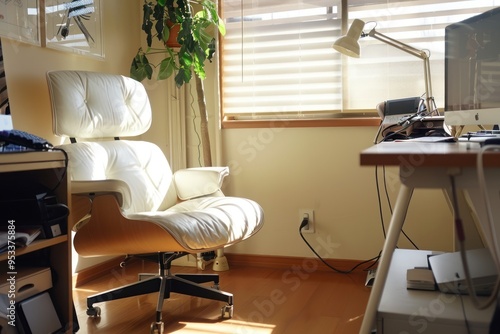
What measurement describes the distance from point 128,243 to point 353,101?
4.64 ft

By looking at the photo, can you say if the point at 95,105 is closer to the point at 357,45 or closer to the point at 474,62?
the point at 357,45

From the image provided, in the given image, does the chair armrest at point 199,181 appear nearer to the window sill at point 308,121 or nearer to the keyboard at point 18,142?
the window sill at point 308,121

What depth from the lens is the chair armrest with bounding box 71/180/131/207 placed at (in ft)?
5.22

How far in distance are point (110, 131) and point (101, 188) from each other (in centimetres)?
51

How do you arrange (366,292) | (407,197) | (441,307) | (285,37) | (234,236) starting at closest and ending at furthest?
(407,197)
(441,307)
(234,236)
(366,292)
(285,37)

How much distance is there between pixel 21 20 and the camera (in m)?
1.94

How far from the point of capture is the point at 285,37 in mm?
2549

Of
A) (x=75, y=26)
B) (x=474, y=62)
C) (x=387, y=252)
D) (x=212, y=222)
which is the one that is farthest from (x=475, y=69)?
(x=75, y=26)

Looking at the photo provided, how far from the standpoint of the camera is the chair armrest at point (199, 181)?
2.12 m

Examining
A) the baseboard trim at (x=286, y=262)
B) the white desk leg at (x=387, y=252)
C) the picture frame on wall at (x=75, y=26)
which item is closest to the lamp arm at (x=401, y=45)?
the baseboard trim at (x=286, y=262)

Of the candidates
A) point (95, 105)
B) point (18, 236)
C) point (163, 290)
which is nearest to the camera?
point (18, 236)

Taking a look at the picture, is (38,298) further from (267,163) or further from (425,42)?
(425,42)

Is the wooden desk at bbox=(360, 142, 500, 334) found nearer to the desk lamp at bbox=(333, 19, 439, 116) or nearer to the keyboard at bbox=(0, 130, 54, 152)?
the keyboard at bbox=(0, 130, 54, 152)

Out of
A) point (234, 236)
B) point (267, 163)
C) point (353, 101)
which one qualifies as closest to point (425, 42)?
point (353, 101)
